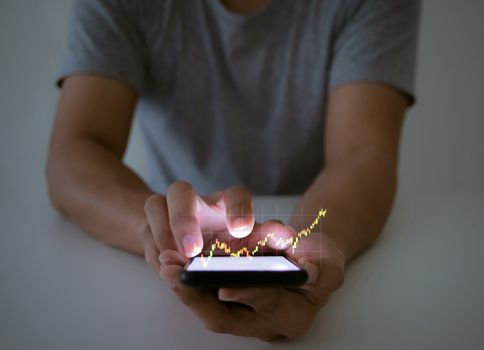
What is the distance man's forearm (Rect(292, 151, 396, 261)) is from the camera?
0.49 m

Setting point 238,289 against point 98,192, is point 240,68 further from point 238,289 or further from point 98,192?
point 238,289

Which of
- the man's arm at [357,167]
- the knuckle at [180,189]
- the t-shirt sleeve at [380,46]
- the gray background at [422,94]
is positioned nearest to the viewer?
the knuckle at [180,189]

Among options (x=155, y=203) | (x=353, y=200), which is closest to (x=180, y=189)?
(x=155, y=203)

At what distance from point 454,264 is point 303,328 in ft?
0.80

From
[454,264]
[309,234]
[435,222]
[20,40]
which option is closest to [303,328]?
[309,234]

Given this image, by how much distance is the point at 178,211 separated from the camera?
38 centimetres

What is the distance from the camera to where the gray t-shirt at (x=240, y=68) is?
0.71 meters

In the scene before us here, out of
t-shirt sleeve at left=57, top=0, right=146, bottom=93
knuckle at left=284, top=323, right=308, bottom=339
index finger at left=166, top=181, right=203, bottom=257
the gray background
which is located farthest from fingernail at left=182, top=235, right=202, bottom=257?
the gray background

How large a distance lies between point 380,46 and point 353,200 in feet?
1.02

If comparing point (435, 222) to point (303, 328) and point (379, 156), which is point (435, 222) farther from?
point (303, 328)

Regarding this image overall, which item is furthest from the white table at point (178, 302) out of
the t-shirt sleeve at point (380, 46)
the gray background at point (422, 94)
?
the gray background at point (422, 94)

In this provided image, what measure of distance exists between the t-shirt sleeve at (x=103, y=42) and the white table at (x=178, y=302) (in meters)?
0.25

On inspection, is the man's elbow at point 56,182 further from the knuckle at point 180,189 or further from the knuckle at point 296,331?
the knuckle at point 296,331

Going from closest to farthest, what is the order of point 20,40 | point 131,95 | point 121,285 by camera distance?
1. point 121,285
2. point 131,95
3. point 20,40
